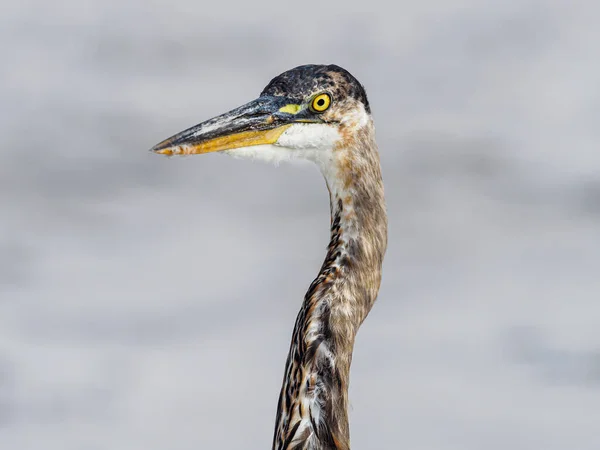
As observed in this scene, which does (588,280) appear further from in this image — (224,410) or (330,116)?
(330,116)

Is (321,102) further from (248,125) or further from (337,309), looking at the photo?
(337,309)

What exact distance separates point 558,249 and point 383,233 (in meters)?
5.53

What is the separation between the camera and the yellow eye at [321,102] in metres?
4.36

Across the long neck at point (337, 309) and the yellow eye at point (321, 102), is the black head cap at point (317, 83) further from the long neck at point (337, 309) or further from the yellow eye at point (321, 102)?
the long neck at point (337, 309)

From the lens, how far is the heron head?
4355 mm

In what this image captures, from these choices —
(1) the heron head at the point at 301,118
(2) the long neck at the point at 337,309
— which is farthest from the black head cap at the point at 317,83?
(2) the long neck at the point at 337,309

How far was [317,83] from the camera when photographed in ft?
14.3

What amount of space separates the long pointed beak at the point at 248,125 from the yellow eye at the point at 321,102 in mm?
37

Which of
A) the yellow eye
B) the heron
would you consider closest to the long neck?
the heron

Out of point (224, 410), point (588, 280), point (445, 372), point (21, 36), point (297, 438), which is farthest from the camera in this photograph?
point (21, 36)

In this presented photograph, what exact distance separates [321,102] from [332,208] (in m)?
0.38

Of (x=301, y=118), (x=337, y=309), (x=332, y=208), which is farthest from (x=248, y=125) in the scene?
(x=337, y=309)

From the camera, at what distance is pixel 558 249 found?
961cm

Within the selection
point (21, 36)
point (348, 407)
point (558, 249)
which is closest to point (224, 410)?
point (348, 407)
